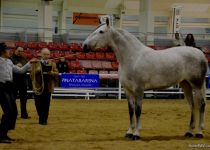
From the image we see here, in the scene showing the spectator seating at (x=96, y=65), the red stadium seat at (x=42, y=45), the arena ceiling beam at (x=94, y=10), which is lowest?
the spectator seating at (x=96, y=65)

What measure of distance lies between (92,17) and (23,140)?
90.2ft

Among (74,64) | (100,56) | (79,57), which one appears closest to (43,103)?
(74,64)

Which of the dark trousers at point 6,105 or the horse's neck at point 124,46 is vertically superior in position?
the horse's neck at point 124,46

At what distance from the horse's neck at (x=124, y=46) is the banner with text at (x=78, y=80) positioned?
37.3 feet

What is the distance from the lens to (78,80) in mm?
20828

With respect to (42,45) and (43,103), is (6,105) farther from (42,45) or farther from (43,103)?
(42,45)

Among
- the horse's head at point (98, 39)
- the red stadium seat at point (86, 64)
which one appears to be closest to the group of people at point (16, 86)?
the horse's head at point (98, 39)

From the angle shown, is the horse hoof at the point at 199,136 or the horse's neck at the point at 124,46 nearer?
the horse's neck at the point at 124,46

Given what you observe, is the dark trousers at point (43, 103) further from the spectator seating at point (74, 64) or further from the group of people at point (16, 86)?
the spectator seating at point (74, 64)

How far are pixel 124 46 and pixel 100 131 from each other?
203cm

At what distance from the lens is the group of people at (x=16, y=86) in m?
8.48

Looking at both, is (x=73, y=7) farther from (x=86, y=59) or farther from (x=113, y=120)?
(x=113, y=120)

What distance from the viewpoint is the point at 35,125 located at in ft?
37.6

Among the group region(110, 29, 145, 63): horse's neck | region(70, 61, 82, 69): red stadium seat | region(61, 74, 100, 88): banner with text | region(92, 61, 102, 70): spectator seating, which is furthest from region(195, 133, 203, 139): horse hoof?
region(92, 61, 102, 70): spectator seating
